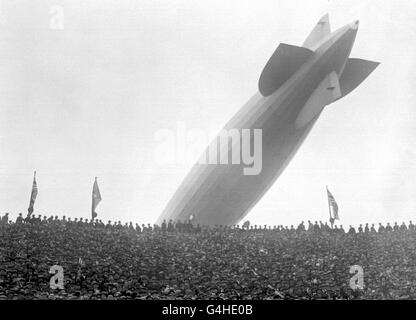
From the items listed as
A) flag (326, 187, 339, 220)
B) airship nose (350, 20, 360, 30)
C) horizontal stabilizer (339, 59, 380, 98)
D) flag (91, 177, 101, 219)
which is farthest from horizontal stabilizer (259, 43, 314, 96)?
flag (91, 177, 101, 219)

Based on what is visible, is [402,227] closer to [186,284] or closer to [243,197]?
[243,197]

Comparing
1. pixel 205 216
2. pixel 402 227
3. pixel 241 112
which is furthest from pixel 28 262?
pixel 402 227

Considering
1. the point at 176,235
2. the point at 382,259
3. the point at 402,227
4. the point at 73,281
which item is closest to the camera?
the point at 73,281

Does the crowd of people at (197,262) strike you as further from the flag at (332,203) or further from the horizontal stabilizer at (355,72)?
the horizontal stabilizer at (355,72)

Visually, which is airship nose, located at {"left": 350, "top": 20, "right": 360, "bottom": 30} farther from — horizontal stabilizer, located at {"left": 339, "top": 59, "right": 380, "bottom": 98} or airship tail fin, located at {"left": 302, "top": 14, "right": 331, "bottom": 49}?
horizontal stabilizer, located at {"left": 339, "top": 59, "right": 380, "bottom": 98}

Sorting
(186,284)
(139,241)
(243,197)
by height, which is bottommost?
(186,284)

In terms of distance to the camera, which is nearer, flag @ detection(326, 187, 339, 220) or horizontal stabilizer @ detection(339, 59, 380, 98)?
horizontal stabilizer @ detection(339, 59, 380, 98)

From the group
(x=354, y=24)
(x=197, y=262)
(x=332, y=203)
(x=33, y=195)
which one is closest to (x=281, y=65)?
(x=354, y=24)
